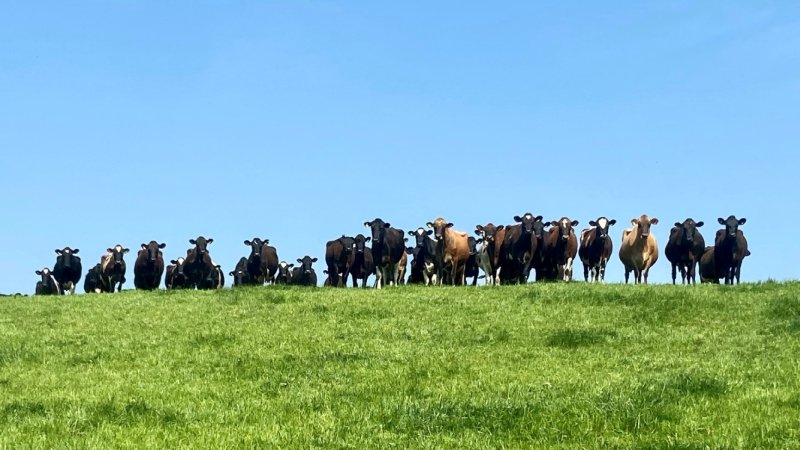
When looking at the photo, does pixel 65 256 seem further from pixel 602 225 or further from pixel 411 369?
pixel 411 369

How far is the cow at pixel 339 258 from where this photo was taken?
40281 mm

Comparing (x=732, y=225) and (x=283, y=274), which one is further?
(x=283, y=274)

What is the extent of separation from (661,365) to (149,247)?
100 feet

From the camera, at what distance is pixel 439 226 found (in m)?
36.9

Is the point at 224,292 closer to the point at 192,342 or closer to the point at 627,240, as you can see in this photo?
the point at 192,342

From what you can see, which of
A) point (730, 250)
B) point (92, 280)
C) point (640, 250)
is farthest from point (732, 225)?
point (92, 280)

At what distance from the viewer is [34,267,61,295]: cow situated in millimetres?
46062

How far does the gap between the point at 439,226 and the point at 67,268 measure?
1749 cm

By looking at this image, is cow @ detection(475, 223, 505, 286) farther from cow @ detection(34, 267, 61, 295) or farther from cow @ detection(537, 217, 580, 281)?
cow @ detection(34, 267, 61, 295)

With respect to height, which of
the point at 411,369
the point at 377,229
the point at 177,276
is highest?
the point at 377,229

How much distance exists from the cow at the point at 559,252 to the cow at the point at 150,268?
1716 centimetres

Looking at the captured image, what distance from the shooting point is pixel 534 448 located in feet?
30.5

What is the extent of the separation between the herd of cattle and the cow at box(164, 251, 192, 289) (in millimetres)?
61

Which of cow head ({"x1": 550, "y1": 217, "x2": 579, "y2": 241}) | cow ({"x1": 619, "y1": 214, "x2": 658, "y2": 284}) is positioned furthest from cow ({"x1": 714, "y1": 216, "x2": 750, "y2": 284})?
cow head ({"x1": 550, "y1": 217, "x2": 579, "y2": 241})
